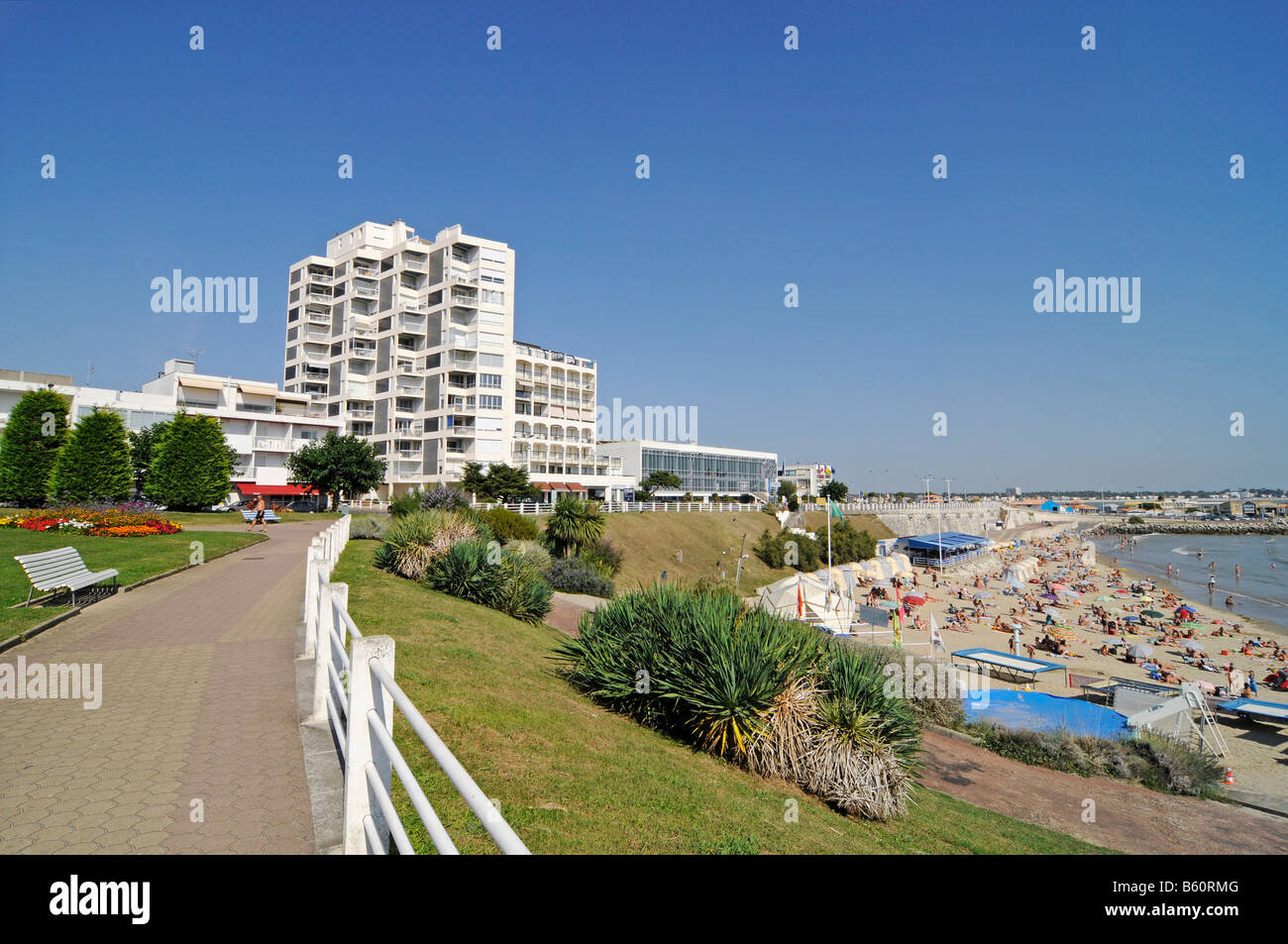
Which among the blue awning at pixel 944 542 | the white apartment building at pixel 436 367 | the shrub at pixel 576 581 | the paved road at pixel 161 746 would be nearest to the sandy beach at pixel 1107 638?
the blue awning at pixel 944 542

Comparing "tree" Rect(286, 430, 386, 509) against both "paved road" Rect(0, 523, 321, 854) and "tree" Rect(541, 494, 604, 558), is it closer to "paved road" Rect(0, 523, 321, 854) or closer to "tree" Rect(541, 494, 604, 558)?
"tree" Rect(541, 494, 604, 558)

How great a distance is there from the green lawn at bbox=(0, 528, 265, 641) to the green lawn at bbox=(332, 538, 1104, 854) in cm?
437

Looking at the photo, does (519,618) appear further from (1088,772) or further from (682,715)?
(1088,772)

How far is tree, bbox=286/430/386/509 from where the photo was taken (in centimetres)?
4275

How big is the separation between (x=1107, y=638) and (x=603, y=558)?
80.9ft

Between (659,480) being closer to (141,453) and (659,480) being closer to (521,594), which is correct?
(141,453)

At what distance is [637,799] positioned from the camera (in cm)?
562

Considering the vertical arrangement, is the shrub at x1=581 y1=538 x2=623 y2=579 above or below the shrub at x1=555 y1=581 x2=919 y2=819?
below

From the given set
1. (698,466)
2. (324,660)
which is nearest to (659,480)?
(698,466)

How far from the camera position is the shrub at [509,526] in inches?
1051

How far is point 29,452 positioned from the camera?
32.8m

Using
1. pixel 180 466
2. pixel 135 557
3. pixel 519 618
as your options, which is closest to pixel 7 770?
pixel 519 618

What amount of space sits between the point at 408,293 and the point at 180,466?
30258 millimetres

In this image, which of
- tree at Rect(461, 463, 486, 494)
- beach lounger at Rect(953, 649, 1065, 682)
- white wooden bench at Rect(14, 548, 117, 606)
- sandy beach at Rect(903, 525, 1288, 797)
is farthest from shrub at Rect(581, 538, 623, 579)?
white wooden bench at Rect(14, 548, 117, 606)
